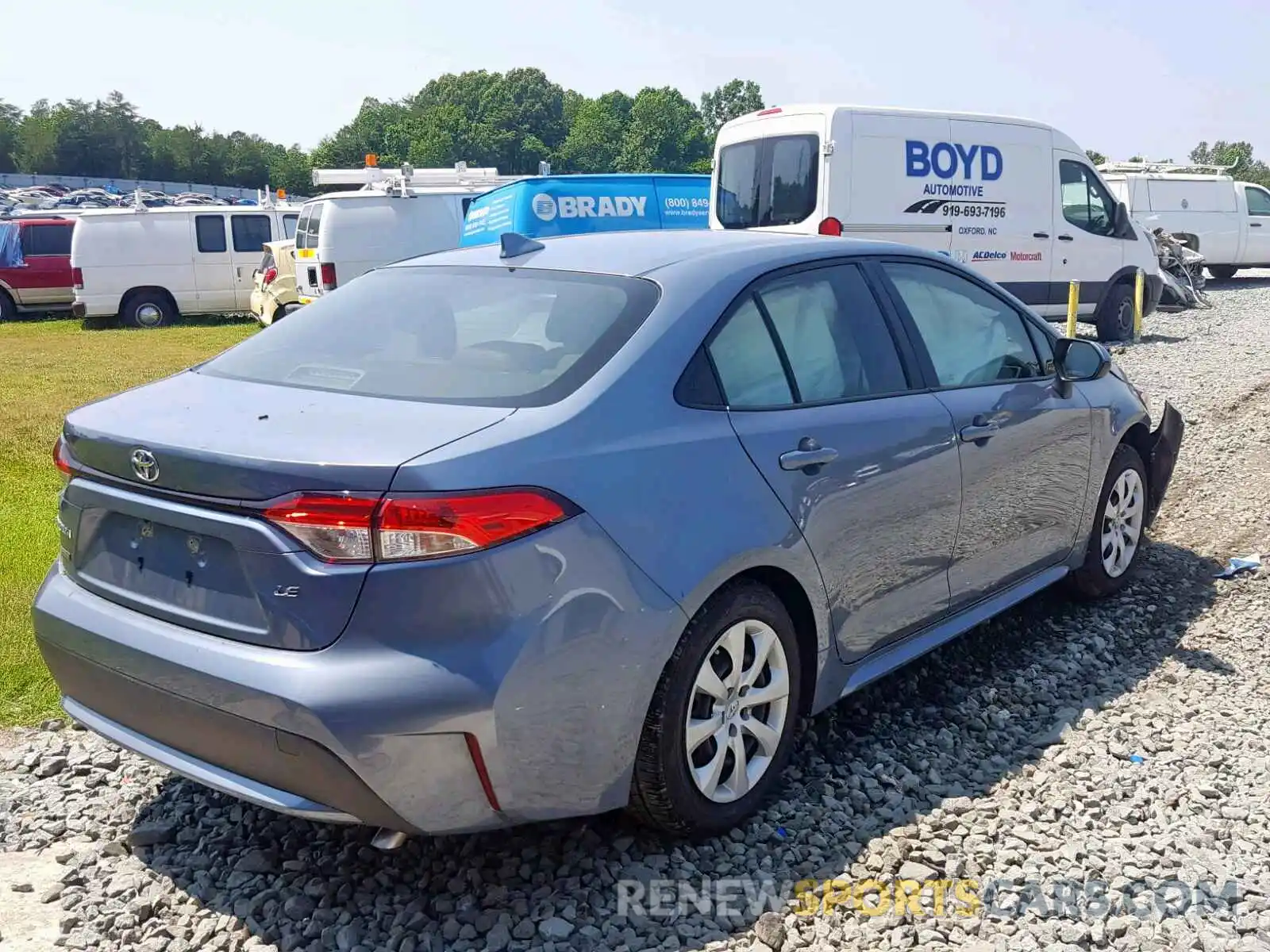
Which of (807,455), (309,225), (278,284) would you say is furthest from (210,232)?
(807,455)

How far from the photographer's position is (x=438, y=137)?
115125 mm

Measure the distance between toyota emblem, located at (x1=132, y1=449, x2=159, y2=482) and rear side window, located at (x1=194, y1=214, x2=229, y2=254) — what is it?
18.6m

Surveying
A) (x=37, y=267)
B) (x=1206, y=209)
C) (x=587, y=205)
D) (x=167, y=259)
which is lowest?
(x=37, y=267)

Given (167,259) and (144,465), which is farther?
(167,259)

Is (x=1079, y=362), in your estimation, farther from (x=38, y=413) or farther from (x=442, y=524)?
(x=38, y=413)

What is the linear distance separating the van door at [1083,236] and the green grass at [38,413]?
1053cm

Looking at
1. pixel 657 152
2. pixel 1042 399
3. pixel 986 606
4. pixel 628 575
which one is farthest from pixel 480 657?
pixel 657 152

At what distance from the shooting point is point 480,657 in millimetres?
2527

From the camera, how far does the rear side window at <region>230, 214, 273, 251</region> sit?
66.0ft

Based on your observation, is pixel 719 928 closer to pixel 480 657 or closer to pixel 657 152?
pixel 480 657

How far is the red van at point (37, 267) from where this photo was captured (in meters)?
20.4

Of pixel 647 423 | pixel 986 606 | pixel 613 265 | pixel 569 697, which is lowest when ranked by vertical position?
pixel 986 606

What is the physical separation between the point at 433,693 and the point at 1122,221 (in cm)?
1418

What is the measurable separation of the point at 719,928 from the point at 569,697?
748 mm
